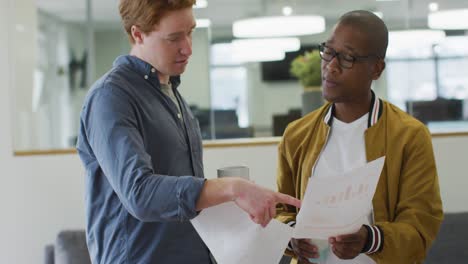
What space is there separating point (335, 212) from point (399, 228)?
249 mm

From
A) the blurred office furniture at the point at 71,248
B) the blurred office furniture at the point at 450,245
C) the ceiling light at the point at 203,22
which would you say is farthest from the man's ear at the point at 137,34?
the ceiling light at the point at 203,22

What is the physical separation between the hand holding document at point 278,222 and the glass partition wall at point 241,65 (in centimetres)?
427

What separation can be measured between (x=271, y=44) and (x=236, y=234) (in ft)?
23.1

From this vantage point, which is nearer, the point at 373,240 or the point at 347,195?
the point at 347,195

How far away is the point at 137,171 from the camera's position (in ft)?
4.27

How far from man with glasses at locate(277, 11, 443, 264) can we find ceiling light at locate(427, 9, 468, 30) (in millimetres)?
5067

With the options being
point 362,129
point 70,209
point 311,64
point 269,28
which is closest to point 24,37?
point 70,209

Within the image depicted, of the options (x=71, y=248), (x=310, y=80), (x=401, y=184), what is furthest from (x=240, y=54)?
(x=401, y=184)

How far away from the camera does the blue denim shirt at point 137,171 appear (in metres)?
1.30

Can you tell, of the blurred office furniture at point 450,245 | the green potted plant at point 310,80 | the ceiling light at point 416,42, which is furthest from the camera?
the ceiling light at point 416,42

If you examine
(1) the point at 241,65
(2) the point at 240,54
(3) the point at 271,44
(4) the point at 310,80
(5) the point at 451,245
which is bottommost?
(5) the point at 451,245

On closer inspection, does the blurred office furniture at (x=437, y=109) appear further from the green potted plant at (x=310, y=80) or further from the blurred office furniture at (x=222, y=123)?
the green potted plant at (x=310, y=80)

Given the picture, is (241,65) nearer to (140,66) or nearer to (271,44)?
(271,44)

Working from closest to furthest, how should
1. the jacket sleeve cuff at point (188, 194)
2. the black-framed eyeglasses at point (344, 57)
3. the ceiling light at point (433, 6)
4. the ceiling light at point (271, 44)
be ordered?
the jacket sleeve cuff at point (188, 194)
the black-framed eyeglasses at point (344, 57)
the ceiling light at point (433, 6)
the ceiling light at point (271, 44)
